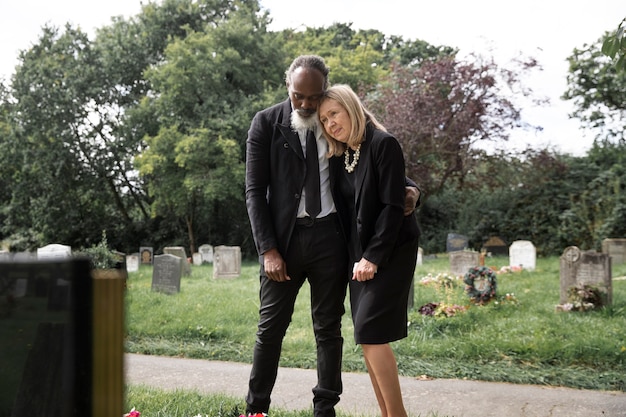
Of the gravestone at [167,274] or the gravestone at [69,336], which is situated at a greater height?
the gravestone at [69,336]

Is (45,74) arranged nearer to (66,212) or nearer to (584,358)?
(66,212)

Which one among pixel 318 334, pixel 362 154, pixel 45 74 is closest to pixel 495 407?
pixel 318 334

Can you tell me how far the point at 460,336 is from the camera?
631 cm

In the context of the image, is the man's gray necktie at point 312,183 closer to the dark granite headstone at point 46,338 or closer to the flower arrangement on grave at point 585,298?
the dark granite headstone at point 46,338

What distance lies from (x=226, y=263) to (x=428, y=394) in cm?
952

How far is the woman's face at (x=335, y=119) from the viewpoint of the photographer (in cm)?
303

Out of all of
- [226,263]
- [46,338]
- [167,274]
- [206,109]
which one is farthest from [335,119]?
[206,109]

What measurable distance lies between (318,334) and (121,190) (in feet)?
78.4

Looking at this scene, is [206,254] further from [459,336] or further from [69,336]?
[69,336]

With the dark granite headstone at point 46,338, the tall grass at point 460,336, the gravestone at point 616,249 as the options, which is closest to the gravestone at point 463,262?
the tall grass at point 460,336

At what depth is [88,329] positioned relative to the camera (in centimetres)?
104

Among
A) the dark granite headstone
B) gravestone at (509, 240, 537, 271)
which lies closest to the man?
the dark granite headstone

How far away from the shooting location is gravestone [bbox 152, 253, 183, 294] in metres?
10.2

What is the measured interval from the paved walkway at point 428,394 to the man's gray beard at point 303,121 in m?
1.85
